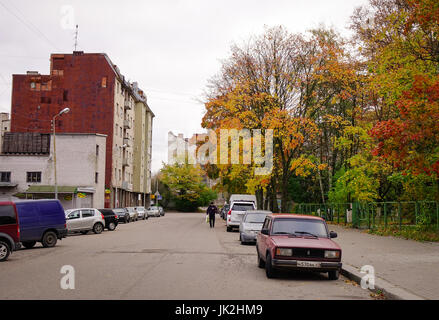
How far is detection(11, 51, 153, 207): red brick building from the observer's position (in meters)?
61.9

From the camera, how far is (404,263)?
13.4 m

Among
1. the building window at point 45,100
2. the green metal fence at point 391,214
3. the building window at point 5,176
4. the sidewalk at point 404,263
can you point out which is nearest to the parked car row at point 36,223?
the sidewalk at point 404,263

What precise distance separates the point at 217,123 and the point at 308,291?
2997 centimetres

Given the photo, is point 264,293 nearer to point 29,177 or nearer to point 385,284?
point 385,284

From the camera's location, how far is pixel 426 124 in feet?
57.4

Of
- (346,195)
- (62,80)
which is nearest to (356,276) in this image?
(346,195)

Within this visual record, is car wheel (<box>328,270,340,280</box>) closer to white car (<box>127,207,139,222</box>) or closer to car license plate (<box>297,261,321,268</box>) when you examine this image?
car license plate (<box>297,261,321,268</box>)

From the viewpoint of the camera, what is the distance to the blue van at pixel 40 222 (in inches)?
740

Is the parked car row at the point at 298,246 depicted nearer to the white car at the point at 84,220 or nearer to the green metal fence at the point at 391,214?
the green metal fence at the point at 391,214

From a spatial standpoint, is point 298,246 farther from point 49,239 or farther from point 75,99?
point 75,99

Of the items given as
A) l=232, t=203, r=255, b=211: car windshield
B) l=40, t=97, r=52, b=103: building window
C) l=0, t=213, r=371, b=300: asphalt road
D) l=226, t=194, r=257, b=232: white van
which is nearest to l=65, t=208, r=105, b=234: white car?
l=226, t=194, r=257, b=232: white van

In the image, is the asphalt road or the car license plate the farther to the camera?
the car license plate

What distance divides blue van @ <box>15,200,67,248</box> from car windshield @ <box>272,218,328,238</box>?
1101 centimetres

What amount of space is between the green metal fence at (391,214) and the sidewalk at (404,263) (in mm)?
2950
